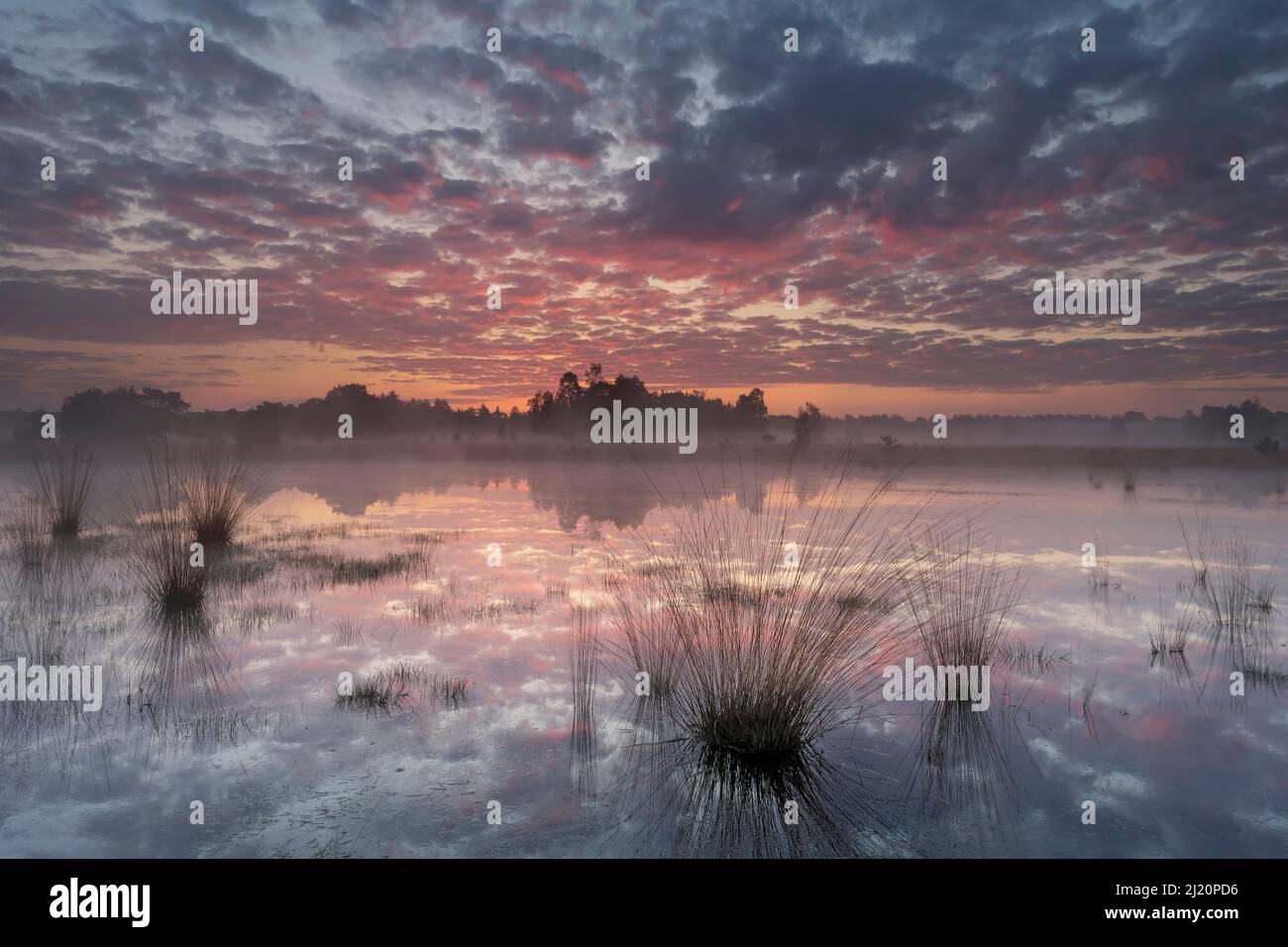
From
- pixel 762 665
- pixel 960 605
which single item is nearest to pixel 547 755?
pixel 762 665

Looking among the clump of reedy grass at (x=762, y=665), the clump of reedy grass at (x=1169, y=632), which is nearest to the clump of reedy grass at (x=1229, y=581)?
the clump of reedy grass at (x=1169, y=632)

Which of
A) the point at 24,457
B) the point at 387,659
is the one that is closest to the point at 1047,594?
the point at 387,659

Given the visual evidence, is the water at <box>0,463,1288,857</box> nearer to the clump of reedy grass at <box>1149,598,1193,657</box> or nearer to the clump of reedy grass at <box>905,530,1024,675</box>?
the clump of reedy grass at <box>1149,598,1193,657</box>

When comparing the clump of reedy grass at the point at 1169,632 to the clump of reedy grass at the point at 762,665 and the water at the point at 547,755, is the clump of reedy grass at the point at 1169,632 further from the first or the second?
the clump of reedy grass at the point at 762,665

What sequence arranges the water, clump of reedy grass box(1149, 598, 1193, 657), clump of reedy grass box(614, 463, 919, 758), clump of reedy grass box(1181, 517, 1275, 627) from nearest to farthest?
the water < clump of reedy grass box(614, 463, 919, 758) < clump of reedy grass box(1149, 598, 1193, 657) < clump of reedy grass box(1181, 517, 1275, 627)

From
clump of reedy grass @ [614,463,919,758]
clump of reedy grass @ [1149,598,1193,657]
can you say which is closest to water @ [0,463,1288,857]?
clump of reedy grass @ [1149,598,1193,657]

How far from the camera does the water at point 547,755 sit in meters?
3.70

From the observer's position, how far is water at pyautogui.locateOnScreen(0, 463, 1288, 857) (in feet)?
12.1

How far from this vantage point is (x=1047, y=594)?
896 cm

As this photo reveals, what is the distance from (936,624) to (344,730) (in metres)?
4.79

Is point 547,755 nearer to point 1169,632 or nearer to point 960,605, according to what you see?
point 960,605

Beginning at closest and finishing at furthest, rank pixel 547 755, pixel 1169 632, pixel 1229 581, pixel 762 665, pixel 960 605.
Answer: pixel 547 755 → pixel 762 665 → pixel 960 605 → pixel 1169 632 → pixel 1229 581

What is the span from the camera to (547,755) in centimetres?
458
